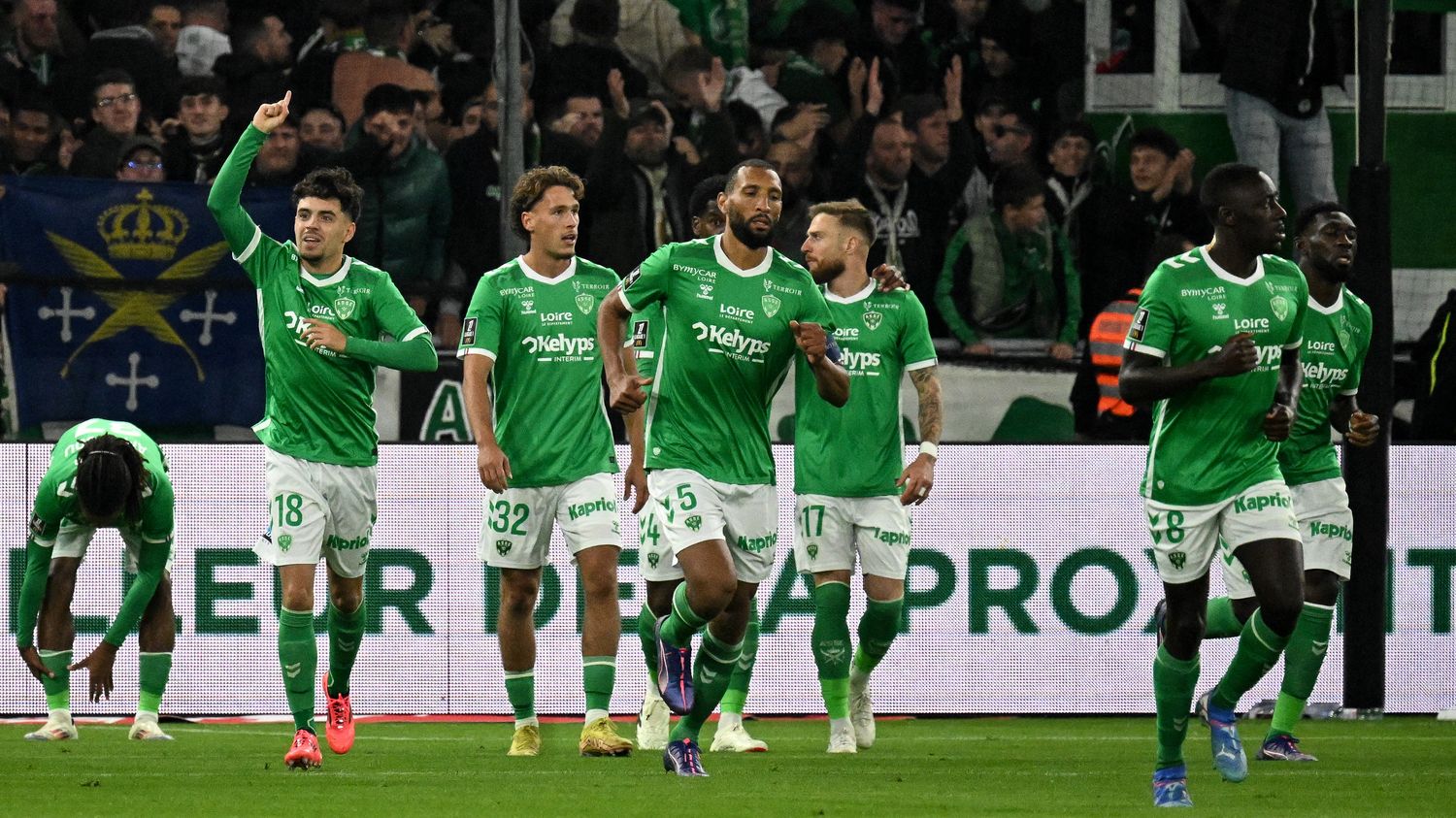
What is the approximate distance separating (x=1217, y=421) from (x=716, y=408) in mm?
1797

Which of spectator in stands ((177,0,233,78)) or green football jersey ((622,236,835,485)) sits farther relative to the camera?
spectator in stands ((177,0,233,78))

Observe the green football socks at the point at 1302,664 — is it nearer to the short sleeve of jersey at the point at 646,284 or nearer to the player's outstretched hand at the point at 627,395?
the short sleeve of jersey at the point at 646,284

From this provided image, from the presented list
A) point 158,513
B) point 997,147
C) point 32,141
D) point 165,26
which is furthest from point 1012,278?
point 158,513

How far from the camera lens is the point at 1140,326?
723 cm

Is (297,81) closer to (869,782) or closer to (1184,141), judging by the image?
(1184,141)

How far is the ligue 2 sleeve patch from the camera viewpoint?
721 centimetres

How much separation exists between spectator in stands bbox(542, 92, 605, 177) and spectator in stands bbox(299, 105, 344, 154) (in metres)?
1.38

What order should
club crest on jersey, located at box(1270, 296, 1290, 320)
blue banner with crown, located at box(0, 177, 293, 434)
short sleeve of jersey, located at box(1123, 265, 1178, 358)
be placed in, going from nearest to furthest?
short sleeve of jersey, located at box(1123, 265, 1178, 358)
club crest on jersey, located at box(1270, 296, 1290, 320)
blue banner with crown, located at box(0, 177, 293, 434)

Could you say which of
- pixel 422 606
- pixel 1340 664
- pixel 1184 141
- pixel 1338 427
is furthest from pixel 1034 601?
pixel 1184 141

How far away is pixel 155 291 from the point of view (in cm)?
1319

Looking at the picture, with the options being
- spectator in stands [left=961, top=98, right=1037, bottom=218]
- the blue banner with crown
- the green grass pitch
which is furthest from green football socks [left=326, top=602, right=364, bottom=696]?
spectator in stands [left=961, top=98, right=1037, bottom=218]

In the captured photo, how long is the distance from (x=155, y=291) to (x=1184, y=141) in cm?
721

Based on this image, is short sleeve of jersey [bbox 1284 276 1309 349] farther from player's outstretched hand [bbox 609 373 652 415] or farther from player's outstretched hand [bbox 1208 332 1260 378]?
player's outstretched hand [bbox 609 373 652 415]

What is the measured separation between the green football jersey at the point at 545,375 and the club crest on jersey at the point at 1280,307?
299cm
